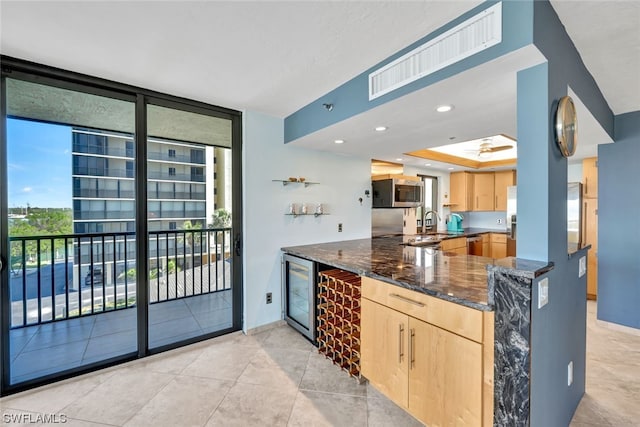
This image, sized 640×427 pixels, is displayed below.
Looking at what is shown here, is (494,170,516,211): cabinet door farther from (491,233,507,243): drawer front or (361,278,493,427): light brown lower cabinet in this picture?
(361,278,493,427): light brown lower cabinet

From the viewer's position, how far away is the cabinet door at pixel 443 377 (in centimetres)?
130

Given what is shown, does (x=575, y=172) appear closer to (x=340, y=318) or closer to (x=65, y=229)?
(x=340, y=318)

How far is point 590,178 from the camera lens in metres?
3.80

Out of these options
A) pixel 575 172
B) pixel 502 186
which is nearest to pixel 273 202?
pixel 502 186

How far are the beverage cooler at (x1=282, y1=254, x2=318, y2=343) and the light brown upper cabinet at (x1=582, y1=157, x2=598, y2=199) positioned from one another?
4059 millimetres

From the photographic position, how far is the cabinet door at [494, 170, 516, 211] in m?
5.27

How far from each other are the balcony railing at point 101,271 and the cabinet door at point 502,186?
5.13 metres

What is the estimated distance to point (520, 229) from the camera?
1370 millimetres

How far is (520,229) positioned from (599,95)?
6.36 feet

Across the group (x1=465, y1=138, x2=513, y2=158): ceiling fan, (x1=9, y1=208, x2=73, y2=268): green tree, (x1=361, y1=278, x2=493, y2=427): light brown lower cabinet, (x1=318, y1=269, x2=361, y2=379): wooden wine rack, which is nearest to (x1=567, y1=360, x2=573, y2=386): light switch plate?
(x1=361, y1=278, x2=493, y2=427): light brown lower cabinet

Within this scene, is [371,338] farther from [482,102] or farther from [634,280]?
[634,280]

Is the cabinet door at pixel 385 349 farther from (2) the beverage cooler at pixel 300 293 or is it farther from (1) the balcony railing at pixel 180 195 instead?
(1) the balcony railing at pixel 180 195

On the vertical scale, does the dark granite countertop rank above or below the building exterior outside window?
below

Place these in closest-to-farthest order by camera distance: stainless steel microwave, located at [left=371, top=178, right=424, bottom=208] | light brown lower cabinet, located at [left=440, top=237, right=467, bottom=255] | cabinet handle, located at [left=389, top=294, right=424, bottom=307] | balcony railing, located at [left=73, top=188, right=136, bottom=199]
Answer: cabinet handle, located at [left=389, top=294, right=424, bottom=307] < balcony railing, located at [left=73, top=188, right=136, bottom=199] < stainless steel microwave, located at [left=371, top=178, right=424, bottom=208] < light brown lower cabinet, located at [left=440, top=237, right=467, bottom=255]
